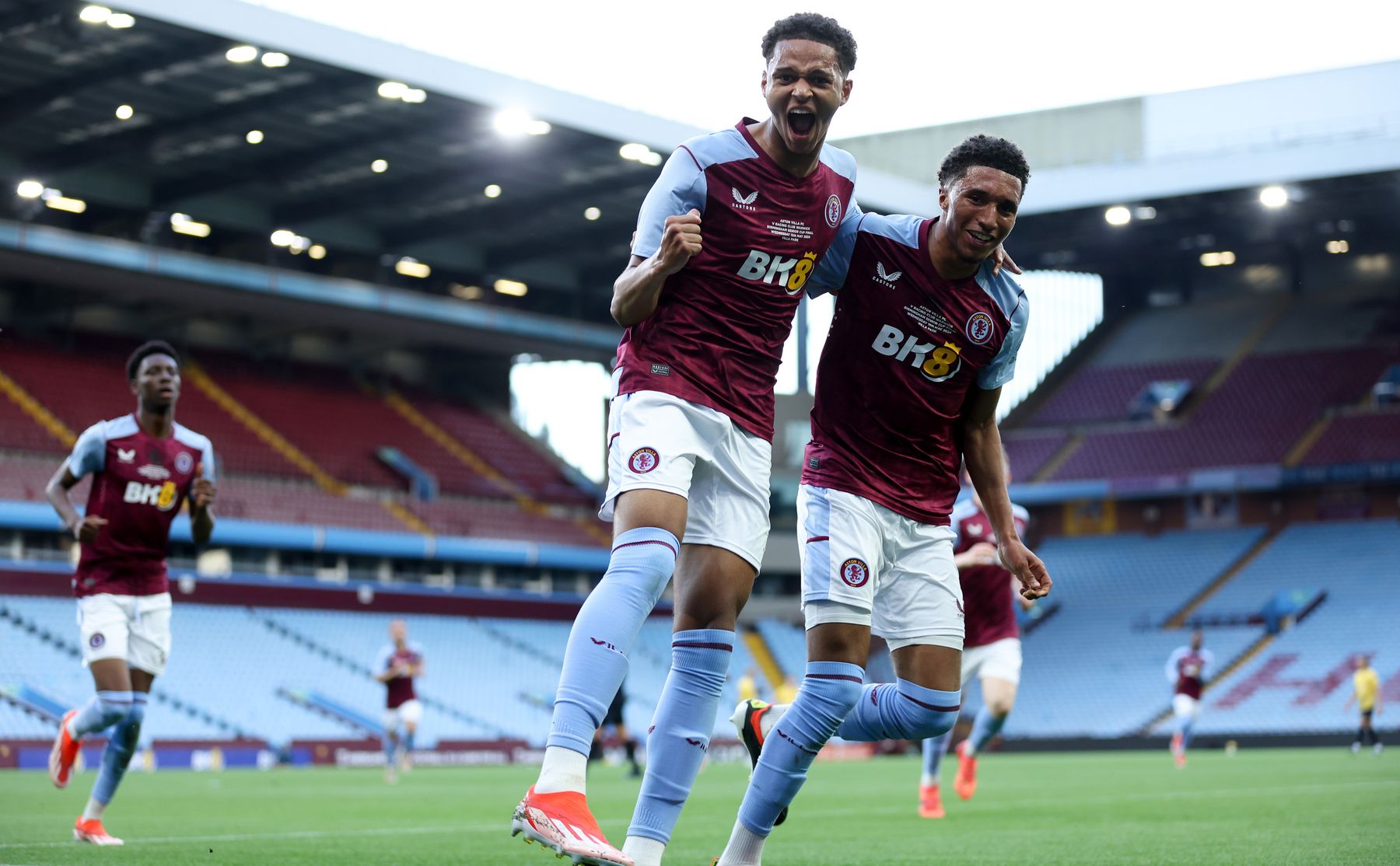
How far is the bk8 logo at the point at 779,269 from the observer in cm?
464

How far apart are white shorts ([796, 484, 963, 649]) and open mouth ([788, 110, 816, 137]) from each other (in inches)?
51.2

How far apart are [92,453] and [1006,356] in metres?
4.85

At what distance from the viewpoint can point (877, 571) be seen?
5520 millimetres

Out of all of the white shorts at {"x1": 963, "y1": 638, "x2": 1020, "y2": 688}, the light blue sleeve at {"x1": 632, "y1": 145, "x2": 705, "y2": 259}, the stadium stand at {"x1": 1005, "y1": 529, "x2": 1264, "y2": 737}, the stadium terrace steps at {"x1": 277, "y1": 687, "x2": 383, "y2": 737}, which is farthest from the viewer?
the stadium stand at {"x1": 1005, "y1": 529, "x2": 1264, "y2": 737}

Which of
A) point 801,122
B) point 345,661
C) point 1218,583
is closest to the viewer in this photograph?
point 801,122

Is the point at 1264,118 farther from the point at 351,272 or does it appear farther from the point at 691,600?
the point at 691,600

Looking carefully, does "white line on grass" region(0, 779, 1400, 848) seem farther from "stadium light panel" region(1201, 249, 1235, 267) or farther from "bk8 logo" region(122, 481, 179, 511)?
"stadium light panel" region(1201, 249, 1235, 267)

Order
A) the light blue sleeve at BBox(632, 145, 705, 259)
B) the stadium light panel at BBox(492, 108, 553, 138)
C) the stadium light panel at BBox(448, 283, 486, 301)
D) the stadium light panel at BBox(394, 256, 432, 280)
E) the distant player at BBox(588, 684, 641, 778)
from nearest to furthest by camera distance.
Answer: the light blue sleeve at BBox(632, 145, 705, 259), the distant player at BBox(588, 684, 641, 778), the stadium light panel at BBox(492, 108, 553, 138), the stadium light panel at BBox(394, 256, 432, 280), the stadium light panel at BBox(448, 283, 486, 301)

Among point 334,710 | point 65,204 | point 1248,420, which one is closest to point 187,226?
point 65,204

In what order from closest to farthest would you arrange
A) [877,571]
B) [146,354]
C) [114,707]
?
1. [877,571]
2. [114,707]
3. [146,354]

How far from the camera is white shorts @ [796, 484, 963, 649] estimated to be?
535 centimetres

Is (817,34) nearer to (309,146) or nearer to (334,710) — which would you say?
(334,710)

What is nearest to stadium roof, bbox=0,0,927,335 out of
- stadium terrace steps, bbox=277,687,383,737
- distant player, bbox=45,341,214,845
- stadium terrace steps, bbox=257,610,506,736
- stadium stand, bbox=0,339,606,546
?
stadium stand, bbox=0,339,606,546

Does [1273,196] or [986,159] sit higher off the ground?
[1273,196]
